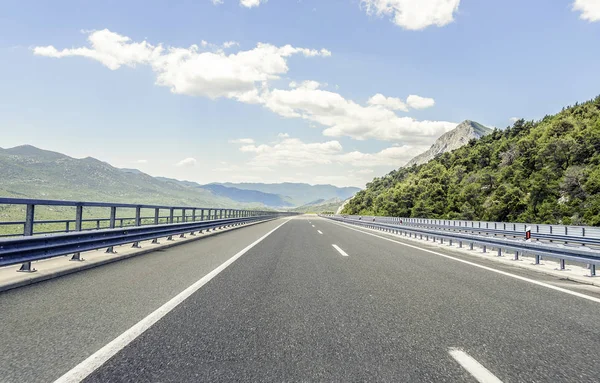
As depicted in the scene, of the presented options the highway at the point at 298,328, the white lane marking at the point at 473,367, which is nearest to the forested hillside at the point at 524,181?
the highway at the point at 298,328

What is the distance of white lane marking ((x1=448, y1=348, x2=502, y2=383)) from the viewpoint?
3027 millimetres

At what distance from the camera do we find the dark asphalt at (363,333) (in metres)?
3.18

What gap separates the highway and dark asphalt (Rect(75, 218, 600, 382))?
2cm

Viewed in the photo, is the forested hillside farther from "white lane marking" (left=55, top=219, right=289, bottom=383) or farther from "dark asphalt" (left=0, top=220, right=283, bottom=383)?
"white lane marking" (left=55, top=219, right=289, bottom=383)

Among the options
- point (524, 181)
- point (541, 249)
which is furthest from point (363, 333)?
point (524, 181)

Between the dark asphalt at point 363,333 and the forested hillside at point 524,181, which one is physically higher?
the forested hillside at point 524,181

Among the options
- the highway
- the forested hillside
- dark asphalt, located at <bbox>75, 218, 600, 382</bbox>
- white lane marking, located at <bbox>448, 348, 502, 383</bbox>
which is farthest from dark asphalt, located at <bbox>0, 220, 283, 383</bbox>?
the forested hillside

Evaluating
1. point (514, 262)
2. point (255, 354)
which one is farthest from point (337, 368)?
point (514, 262)

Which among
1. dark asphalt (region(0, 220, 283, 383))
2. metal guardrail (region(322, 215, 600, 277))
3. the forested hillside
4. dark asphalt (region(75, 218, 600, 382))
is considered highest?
the forested hillside

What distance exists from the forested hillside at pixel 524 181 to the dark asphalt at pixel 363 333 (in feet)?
168

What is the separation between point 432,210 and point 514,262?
75.0 m

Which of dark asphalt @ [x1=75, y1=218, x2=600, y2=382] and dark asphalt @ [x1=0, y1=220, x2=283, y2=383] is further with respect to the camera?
dark asphalt @ [x1=0, y1=220, x2=283, y2=383]

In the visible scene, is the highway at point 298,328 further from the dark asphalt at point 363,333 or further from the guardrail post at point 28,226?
the guardrail post at point 28,226

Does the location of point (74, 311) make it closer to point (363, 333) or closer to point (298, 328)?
point (298, 328)
